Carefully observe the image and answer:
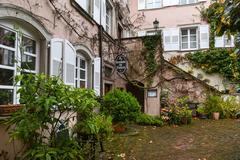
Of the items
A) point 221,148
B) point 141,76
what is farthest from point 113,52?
point 221,148

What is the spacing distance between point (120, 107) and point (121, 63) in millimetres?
3475

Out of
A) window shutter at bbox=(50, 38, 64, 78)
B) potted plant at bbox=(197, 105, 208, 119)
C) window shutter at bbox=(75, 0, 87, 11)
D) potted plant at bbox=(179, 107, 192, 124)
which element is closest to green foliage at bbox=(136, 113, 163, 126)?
potted plant at bbox=(179, 107, 192, 124)

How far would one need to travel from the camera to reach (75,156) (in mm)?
3643

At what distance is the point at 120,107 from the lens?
8.49 meters

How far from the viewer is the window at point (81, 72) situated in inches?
311

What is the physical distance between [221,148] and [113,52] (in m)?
6.63

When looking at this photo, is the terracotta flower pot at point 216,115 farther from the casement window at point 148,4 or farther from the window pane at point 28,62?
the window pane at point 28,62

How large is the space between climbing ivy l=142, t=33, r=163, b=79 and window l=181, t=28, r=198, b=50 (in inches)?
202

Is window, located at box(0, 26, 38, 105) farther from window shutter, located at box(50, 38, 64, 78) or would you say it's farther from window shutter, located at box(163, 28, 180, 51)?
window shutter, located at box(163, 28, 180, 51)

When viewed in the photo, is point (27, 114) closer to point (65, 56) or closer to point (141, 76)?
point (65, 56)

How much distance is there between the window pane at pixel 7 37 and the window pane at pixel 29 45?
44 cm

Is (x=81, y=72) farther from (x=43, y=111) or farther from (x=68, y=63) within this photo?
(x=43, y=111)

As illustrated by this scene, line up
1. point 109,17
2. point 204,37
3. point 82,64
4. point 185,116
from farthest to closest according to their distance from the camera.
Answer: point 204,37 < point 109,17 < point 185,116 < point 82,64

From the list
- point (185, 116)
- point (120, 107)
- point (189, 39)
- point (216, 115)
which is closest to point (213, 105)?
point (216, 115)
